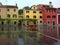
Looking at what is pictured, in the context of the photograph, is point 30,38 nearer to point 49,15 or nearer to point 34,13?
point 49,15

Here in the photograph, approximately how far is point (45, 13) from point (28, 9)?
8248mm

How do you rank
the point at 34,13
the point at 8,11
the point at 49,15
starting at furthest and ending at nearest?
1. the point at 34,13
2. the point at 49,15
3. the point at 8,11

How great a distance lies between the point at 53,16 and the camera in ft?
289

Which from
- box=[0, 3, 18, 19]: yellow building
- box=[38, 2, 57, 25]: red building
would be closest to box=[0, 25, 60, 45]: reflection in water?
box=[0, 3, 18, 19]: yellow building

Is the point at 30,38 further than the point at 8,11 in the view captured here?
No

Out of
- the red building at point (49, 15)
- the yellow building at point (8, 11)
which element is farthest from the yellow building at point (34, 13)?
the yellow building at point (8, 11)

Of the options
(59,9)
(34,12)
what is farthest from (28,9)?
(59,9)

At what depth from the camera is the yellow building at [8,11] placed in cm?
8404

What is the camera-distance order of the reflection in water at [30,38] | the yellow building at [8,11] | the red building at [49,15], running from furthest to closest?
the red building at [49,15] < the yellow building at [8,11] < the reflection in water at [30,38]

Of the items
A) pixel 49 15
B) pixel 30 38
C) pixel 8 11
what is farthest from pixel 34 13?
pixel 30 38

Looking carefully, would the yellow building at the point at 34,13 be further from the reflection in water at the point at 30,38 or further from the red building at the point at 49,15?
the reflection in water at the point at 30,38

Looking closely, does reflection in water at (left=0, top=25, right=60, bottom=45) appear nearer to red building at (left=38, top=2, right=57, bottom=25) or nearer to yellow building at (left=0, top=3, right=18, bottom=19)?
yellow building at (left=0, top=3, right=18, bottom=19)

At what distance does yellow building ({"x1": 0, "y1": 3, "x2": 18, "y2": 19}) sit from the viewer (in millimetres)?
84037

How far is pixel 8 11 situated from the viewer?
282 ft
